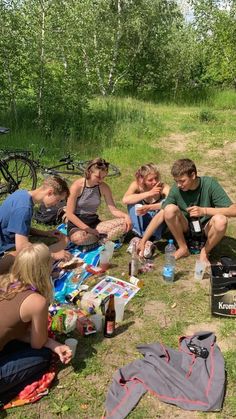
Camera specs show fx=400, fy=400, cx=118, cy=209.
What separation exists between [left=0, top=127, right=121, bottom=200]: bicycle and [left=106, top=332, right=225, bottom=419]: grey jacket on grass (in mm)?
3847

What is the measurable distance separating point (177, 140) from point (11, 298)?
9458 millimetres

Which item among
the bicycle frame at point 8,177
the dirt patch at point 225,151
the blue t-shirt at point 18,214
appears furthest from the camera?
the dirt patch at point 225,151

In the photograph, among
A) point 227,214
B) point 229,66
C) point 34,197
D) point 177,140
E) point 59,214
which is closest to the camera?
point 34,197

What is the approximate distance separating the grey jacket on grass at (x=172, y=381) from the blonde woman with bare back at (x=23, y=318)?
0.67 metres

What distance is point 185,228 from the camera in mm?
5199

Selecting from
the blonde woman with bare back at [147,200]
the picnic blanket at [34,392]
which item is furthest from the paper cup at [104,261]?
the picnic blanket at [34,392]

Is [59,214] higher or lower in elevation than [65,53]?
lower

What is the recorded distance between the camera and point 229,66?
21094 mm

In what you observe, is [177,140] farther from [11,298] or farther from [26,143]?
[11,298]

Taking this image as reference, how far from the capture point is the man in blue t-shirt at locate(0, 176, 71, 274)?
4055 millimetres

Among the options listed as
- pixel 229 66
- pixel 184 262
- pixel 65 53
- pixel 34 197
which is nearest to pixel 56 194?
pixel 34 197

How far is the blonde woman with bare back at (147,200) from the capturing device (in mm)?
5266

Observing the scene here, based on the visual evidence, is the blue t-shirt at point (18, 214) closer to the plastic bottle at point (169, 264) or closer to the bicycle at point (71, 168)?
the plastic bottle at point (169, 264)

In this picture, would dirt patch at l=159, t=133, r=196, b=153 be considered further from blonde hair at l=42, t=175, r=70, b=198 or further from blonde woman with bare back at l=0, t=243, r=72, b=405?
blonde woman with bare back at l=0, t=243, r=72, b=405
